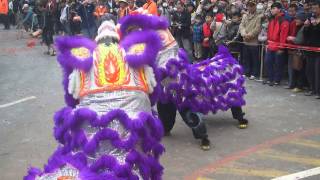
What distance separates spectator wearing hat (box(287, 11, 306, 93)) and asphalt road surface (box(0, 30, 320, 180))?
0.30 m

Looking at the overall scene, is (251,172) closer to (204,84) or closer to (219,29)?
(204,84)

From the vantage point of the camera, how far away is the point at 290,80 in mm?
10492

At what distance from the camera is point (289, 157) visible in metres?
6.68

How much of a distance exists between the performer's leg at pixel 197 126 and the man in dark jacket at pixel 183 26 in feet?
24.5

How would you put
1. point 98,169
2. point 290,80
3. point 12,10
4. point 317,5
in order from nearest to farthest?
point 98,169
point 317,5
point 290,80
point 12,10

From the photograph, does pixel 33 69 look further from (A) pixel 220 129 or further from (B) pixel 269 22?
(A) pixel 220 129

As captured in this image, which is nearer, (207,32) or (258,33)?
(258,33)

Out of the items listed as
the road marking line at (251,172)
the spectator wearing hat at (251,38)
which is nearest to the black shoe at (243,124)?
the road marking line at (251,172)

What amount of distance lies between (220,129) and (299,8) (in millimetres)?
4192

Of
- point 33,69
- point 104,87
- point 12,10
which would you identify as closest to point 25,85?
point 33,69

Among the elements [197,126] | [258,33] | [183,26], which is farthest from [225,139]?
[183,26]

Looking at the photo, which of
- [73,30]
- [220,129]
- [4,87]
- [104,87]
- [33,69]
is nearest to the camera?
[104,87]

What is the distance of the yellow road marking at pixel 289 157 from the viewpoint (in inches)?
255

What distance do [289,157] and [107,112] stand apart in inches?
147
